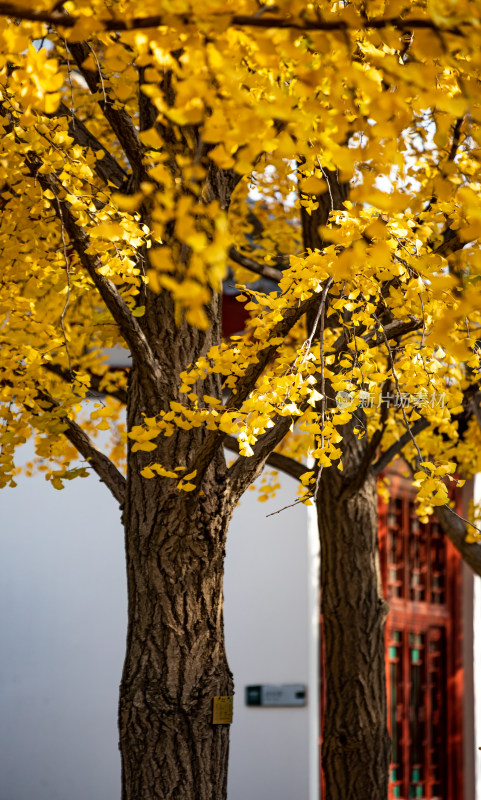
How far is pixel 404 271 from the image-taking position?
3.22m

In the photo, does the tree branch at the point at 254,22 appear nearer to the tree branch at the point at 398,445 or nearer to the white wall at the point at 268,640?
the tree branch at the point at 398,445

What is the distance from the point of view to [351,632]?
5469 mm

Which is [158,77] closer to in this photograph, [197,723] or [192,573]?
[192,573]

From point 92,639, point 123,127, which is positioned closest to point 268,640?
point 92,639

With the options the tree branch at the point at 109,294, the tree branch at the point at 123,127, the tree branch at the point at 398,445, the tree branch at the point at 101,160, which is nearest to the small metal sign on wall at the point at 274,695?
the tree branch at the point at 398,445

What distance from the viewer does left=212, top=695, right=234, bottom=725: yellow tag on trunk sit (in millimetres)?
3604

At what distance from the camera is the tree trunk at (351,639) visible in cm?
534

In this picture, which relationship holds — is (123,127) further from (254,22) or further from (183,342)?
(254,22)

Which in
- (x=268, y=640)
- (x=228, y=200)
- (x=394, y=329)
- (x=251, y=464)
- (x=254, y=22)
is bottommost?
(x=268, y=640)

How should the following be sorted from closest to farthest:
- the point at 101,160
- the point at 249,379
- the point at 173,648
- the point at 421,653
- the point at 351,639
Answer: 1. the point at 249,379
2. the point at 173,648
3. the point at 101,160
4. the point at 351,639
5. the point at 421,653

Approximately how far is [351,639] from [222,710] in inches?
76.7

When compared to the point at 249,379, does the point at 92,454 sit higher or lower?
lower

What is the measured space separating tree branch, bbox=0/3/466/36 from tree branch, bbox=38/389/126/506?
6.84 ft

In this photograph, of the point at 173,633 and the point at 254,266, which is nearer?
the point at 173,633
